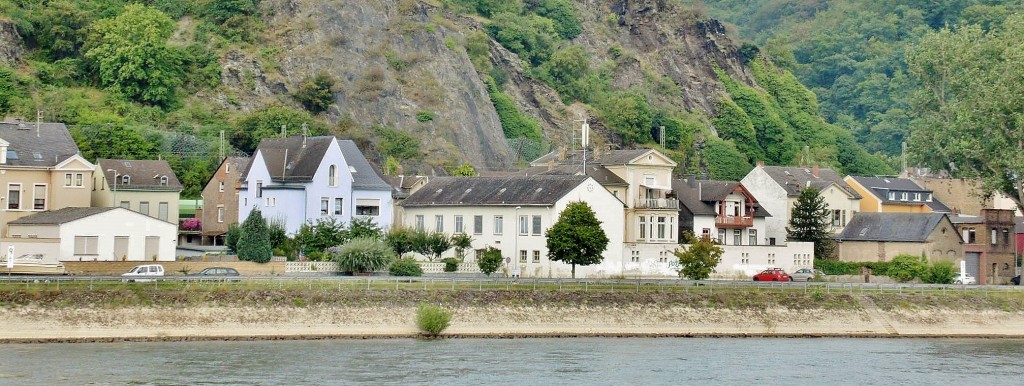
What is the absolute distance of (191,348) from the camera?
2470 inches

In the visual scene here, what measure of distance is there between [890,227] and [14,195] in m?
51.8

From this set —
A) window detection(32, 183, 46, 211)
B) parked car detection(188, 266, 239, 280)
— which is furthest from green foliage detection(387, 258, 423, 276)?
window detection(32, 183, 46, 211)

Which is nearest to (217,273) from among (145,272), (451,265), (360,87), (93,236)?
(145,272)

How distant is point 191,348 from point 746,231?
45.2m

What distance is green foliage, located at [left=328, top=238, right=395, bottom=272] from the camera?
7794 cm

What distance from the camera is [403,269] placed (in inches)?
3061

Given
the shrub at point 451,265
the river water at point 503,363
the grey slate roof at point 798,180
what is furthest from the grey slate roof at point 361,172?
the grey slate roof at point 798,180

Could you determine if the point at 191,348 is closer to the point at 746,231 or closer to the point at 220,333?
the point at 220,333

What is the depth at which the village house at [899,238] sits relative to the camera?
9556cm

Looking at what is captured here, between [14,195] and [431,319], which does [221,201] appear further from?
[431,319]

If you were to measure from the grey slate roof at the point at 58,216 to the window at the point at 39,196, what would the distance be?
168 cm

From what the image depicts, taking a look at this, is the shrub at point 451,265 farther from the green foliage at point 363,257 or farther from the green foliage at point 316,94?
the green foliage at point 316,94

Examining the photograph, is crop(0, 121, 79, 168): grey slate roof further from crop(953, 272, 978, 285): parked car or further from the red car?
crop(953, 272, 978, 285): parked car

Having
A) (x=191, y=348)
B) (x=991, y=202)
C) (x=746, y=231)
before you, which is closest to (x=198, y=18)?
(x=746, y=231)
